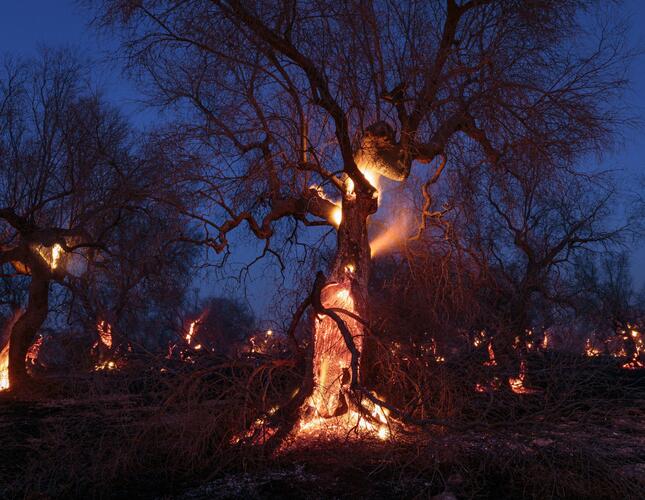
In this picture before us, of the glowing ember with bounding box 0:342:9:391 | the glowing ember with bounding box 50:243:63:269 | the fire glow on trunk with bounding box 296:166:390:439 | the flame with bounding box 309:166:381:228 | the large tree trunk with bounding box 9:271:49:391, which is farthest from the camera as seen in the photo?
the glowing ember with bounding box 50:243:63:269

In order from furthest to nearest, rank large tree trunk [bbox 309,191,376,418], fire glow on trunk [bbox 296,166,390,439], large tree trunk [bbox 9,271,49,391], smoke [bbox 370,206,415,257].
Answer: large tree trunk [bbox 9,271,49,391], smoke [bbox 370,206,415,257], large tree trunk [bbox 309,191,376,418], fire glow on trunk [bbox 296,166,390,439]

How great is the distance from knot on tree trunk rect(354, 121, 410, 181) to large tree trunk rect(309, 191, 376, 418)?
0.44 meters

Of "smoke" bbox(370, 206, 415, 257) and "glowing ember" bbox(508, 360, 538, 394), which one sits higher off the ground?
"smoke" bbox(370, 206, 415, 257)

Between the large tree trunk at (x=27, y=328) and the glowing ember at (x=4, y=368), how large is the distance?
291mm

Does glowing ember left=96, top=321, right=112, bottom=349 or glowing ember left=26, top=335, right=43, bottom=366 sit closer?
glowing ember left=96, top=321, right=112, bottom=349

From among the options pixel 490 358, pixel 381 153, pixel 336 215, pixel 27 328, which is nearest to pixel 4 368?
pixel 27 328

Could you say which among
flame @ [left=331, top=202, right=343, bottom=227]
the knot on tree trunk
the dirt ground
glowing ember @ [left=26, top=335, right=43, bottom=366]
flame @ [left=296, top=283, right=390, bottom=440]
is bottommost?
the dirt ground

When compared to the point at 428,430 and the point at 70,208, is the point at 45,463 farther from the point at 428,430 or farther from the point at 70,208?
the point at 70,208

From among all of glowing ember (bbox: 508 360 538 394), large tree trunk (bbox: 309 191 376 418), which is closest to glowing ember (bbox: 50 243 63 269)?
large tree trunk (bbox: 309 191 376 418)

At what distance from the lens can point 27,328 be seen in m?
15.1

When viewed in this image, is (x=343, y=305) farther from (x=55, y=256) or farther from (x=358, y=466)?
(x=55, y=256)

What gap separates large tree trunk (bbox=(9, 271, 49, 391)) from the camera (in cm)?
1467

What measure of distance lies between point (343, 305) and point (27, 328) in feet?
35.4

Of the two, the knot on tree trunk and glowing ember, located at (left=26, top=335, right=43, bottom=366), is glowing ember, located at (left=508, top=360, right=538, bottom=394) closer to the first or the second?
the knot on tree trunk
